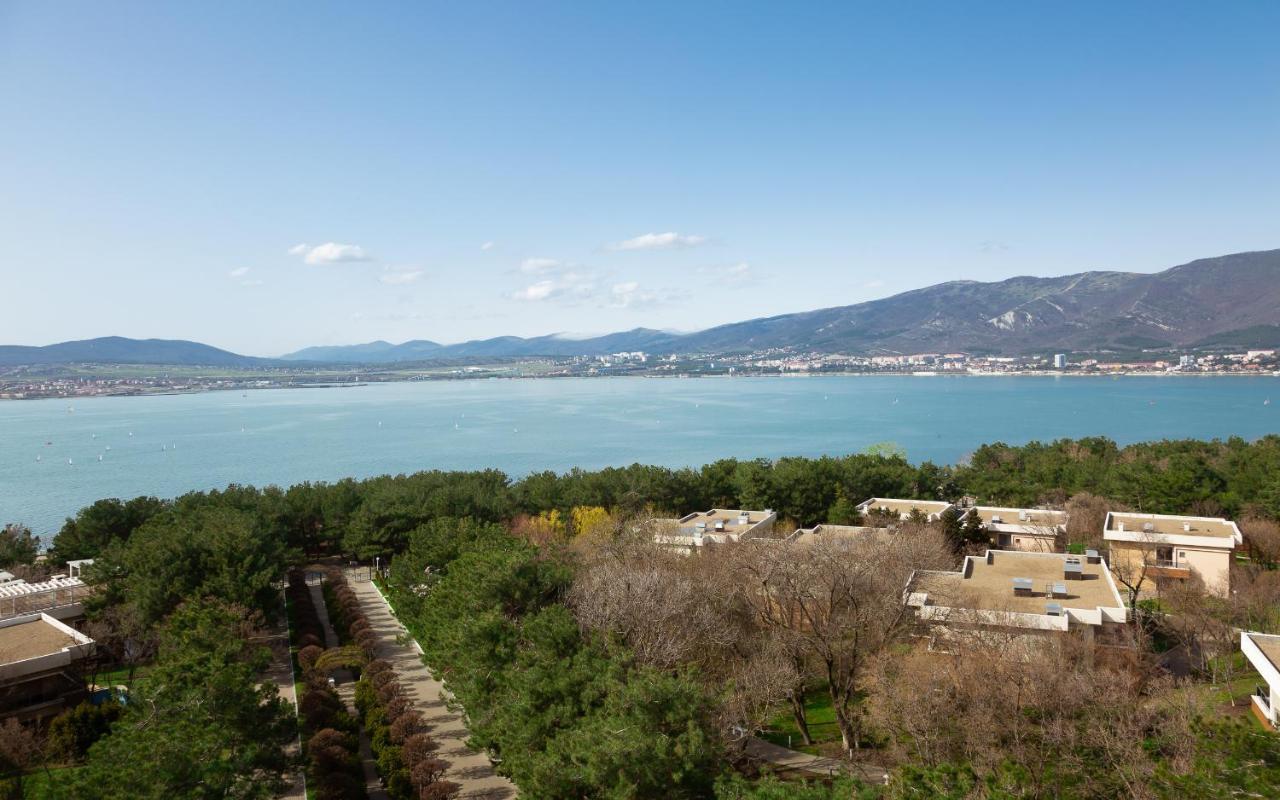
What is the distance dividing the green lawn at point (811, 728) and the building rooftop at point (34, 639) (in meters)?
11.6

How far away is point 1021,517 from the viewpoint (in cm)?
2173

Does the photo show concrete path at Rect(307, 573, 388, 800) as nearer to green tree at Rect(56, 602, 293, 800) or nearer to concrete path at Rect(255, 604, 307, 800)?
concrete path at Rect(255, 604, 307, 800)

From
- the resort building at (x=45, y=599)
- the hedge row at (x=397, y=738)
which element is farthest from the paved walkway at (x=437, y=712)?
the resort building at (x=45, y=599)

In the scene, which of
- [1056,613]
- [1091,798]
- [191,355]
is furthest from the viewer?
[191,355]

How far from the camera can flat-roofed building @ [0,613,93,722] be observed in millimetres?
11633

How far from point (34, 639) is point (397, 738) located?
24.1 feet

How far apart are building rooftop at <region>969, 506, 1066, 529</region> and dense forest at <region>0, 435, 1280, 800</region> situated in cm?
76

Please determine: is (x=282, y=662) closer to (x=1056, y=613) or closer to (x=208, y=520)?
(x=208, y=520)

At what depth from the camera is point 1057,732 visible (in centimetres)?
777

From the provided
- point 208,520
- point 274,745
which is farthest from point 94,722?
point 208,520

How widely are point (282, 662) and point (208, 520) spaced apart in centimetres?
509

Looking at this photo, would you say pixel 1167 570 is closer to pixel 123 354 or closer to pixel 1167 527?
pixel 1167 527

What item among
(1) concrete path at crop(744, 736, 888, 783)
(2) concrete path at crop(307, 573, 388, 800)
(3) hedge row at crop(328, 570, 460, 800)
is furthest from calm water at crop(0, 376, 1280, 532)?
A: (1) concrete path at crop(744, 736, 888, 783)

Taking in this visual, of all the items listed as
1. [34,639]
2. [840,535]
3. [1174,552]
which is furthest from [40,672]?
[1174,552]
